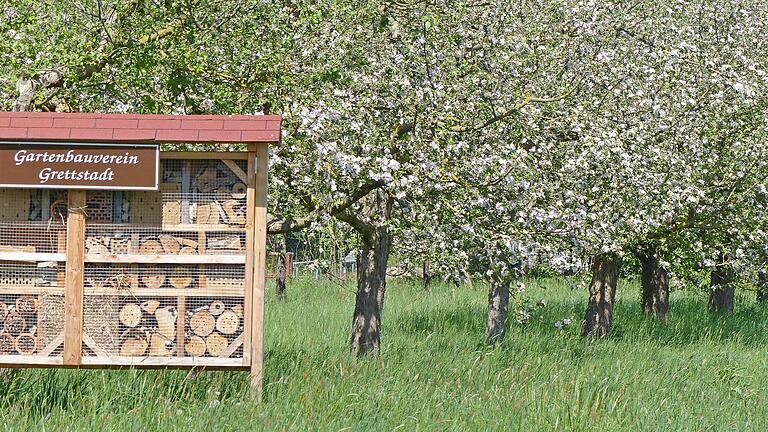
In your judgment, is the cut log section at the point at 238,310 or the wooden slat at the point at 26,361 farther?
the cut log section at the point at 238,310

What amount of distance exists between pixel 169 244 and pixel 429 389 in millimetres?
3024

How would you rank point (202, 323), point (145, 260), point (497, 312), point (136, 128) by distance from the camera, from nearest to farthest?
point (136, 128) → point (145, 260) → point (202, 323) → point (497, 312)

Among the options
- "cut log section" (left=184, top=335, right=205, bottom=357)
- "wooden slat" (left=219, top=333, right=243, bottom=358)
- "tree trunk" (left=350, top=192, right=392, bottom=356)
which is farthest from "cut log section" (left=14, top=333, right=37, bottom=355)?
"tree trunk" (left=350, top=192, right=392, bottom=356)

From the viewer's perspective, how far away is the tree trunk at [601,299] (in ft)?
61.6

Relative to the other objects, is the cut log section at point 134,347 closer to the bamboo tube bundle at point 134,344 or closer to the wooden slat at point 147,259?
the bamboo tube bundle at point 134,344

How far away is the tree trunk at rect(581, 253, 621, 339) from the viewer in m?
18.8

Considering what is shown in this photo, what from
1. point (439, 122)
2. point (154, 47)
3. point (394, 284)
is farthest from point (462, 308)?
point (154, 47)

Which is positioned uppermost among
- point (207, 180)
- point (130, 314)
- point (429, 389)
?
point (207, 180)

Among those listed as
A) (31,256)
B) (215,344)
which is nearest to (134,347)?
(215,344)

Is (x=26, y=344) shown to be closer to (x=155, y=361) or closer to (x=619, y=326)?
(x=155, y=361)

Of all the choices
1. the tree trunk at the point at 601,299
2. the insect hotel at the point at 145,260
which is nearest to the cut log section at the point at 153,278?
the insect hotel at the point at 145,260

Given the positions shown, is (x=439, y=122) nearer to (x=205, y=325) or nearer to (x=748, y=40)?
(x=205, y=325)

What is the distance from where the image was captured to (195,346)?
9.05 metres

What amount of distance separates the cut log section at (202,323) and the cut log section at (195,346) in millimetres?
49
